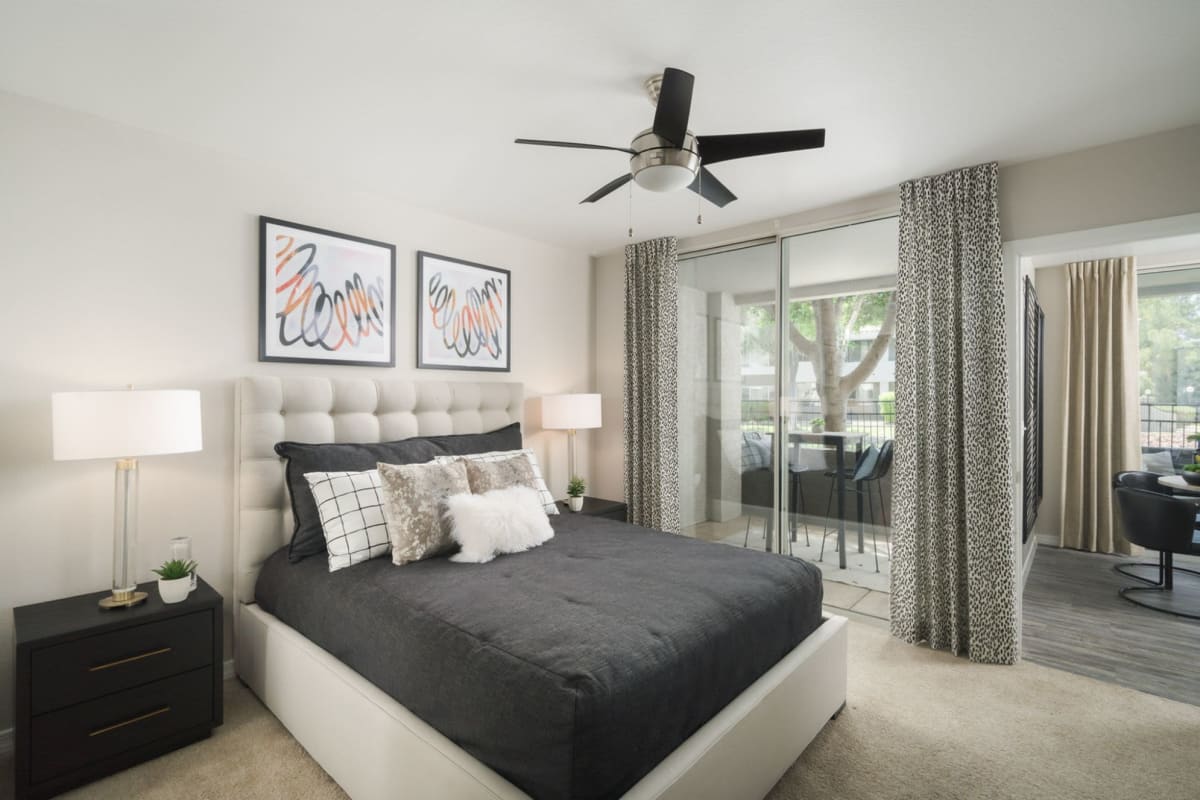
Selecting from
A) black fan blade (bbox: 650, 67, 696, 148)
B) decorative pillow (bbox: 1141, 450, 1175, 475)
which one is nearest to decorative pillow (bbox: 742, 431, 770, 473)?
black fan blade (bbox: 650, 67, 696, 148)

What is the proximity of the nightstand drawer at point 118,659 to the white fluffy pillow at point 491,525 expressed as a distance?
3.42ft

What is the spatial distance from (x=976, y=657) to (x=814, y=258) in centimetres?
248

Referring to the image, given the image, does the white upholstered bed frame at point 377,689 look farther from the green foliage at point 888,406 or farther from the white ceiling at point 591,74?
the green foliage at point 888,406

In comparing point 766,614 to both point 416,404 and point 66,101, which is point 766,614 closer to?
point 416,404

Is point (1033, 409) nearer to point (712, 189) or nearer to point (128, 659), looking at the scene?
point (712, 189)

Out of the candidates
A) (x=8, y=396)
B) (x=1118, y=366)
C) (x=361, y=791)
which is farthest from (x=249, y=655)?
(x=1118, y=366)

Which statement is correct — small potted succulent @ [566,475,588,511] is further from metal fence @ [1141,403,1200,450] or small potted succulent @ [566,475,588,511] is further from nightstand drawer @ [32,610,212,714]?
metal fence @ [1141,403,1200,450]

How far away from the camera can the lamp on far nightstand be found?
402 cm

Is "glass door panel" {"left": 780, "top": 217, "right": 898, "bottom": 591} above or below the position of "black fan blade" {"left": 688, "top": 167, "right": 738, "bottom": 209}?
below

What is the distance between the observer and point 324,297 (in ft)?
10.0

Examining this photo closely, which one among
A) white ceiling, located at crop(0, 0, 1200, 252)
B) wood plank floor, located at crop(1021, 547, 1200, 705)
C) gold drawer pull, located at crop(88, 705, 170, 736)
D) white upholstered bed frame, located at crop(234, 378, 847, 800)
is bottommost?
wood plank floor, located at crop(1021, 547, 1200, 705)

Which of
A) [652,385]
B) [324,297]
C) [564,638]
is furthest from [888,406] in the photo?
[324,297]

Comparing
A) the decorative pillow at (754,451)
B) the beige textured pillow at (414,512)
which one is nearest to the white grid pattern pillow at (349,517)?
the beige textured pillow at (414,512)

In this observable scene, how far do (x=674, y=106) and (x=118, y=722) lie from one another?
2.94 metres
